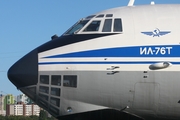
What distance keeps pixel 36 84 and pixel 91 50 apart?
2150 mm

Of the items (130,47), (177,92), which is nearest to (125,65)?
(130,47)

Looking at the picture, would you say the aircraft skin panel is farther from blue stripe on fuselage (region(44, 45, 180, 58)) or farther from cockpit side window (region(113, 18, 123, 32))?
cockpit side window (region(113, 18, 123, 32))

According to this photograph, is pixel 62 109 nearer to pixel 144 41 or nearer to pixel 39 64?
pixel 39 64

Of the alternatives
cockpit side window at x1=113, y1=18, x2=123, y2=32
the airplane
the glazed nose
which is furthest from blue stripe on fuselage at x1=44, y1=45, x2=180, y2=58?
the glazed nose

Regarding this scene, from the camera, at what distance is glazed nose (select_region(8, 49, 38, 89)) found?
1593 centimetres

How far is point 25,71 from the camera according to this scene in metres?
16.0

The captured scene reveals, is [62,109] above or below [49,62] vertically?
below

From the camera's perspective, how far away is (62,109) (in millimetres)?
15992

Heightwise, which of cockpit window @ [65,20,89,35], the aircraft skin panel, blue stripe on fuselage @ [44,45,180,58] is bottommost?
the aircraft skin panel

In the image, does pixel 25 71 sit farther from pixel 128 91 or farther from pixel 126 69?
pixel 128 91

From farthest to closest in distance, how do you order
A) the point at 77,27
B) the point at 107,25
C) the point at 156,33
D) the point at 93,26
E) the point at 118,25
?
the point at 77,27 → the point at 93,26 → the point at 107,25 → the point at 118,25 → the point at 156,33

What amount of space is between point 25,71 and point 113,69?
295 centimetres

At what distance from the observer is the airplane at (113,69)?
15547 millimetres

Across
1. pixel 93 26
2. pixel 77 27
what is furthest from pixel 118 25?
pixel 77 27
